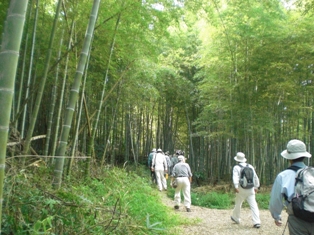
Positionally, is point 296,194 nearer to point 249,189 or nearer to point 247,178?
point 247,178

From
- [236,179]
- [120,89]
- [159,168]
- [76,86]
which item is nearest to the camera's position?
[76,86]

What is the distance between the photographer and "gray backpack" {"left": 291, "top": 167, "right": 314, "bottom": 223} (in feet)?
6.65

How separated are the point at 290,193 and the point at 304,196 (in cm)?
15

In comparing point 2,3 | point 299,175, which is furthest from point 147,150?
point 299,175

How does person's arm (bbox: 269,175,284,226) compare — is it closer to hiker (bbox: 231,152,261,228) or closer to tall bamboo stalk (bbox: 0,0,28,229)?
tall bamboo stalk (bbox: 0,0,28,229)

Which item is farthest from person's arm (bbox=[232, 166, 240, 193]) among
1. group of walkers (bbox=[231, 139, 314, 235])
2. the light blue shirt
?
the light blue shirt

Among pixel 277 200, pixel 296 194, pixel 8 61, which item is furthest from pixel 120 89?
pixel 8 61

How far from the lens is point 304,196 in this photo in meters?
2.05

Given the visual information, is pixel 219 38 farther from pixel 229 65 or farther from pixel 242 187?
pixel 242 187

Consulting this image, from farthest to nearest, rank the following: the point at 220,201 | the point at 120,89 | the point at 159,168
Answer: the point at 159,168
the point at 120,89
the point at 220,201

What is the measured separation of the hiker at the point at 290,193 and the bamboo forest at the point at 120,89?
Answer: 3.25 feet

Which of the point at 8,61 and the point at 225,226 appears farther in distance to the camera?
the point at 225,226

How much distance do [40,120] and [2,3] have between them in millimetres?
4671

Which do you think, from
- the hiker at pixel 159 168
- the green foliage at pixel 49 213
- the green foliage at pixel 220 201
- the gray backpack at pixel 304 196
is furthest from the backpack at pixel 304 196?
the hiker at pixel 159 168
